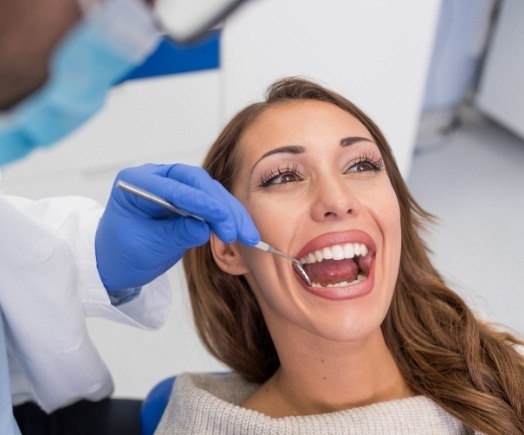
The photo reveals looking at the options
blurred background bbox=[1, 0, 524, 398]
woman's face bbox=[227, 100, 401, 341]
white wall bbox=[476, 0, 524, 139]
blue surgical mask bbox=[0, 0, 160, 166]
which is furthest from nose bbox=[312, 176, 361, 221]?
white wall bbox=[476, 0, 524, 139]

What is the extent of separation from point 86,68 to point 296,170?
2.45ft

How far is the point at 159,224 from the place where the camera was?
110 cm

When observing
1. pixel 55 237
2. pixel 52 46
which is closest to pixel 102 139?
pixel 55 237

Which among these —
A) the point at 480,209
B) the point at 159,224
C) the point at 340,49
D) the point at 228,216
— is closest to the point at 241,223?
the point at 228,216

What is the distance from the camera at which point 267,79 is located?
7.54ft

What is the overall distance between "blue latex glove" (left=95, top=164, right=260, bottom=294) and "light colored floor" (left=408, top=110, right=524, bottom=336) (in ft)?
4.18

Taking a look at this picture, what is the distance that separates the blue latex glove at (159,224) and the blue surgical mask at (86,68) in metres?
0.48

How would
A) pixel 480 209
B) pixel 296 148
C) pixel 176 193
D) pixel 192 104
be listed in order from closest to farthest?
pixel 176 193, pixel 296 148, pixel 192 104, pixel 480 209

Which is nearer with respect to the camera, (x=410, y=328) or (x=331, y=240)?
(x=331, y=240)

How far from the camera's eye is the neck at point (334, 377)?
3.97ft

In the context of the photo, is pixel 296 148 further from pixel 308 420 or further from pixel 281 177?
pixel 308 420

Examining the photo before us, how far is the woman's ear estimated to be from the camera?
4.25ft

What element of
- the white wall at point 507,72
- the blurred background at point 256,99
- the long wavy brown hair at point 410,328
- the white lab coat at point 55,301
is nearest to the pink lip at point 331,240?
the long wavy brown hair at point 410,328

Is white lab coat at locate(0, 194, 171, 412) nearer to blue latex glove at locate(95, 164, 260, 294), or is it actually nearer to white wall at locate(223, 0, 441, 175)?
blue latex glove at locate(95, 164, 260, 294)
